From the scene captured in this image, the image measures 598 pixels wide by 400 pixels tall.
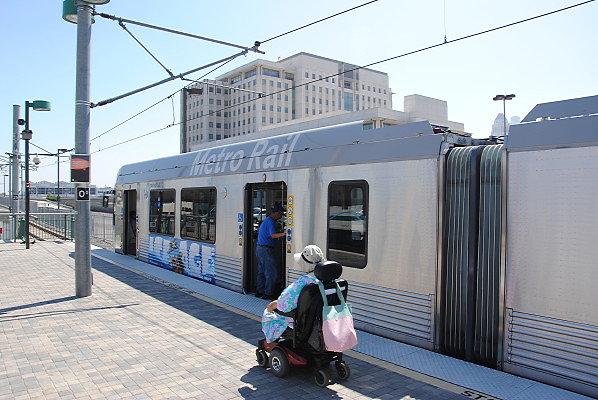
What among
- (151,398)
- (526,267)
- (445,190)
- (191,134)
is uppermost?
(191,134)

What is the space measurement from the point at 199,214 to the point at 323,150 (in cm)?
419

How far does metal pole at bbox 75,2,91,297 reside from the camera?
27.0 feet

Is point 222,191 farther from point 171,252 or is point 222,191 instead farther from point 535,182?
point 535,182

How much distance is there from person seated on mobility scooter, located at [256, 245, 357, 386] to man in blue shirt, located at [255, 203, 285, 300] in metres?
3.09

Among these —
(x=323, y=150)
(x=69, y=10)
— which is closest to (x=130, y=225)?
(x=69, y=10)

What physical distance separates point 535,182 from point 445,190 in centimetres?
99

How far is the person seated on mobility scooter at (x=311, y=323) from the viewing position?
172 inches

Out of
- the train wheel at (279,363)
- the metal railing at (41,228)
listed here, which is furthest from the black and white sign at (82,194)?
the metal railing at (41,228)

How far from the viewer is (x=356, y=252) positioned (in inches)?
245

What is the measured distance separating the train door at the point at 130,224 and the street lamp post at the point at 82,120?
5659mm

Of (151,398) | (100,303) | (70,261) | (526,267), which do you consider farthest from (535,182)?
(70,261)

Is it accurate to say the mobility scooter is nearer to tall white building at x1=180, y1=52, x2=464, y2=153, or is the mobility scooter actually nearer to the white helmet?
the white helmet

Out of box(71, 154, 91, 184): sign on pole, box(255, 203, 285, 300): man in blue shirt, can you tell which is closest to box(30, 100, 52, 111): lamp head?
box(71, 154, 91, 184): sign on pole

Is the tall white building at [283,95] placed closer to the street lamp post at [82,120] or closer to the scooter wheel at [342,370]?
the street lamp post at [82,120]
